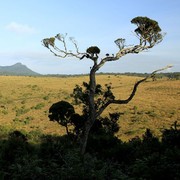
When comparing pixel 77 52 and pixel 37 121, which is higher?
pixel 77 52

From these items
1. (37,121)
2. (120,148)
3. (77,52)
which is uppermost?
(77,52)

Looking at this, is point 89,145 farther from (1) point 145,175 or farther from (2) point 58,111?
(1) point 145,175

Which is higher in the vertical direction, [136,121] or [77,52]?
[77,52]

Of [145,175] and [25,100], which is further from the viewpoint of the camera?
[25,100]

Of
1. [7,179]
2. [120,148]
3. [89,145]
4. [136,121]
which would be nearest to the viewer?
[7,179]

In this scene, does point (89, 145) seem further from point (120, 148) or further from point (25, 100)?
point (25, 100)

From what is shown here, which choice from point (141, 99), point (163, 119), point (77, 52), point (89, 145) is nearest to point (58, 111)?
point (89, 145)

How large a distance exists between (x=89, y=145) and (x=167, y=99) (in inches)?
2042

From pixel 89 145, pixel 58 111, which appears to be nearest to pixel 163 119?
pixel 58 111

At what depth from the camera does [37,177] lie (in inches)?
379

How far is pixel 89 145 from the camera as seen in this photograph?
1132 inches

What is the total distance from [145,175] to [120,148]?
12.8 metres

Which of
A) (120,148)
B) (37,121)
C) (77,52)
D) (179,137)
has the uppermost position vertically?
(77,52)

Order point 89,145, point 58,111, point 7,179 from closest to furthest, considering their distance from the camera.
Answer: point 7,179, point 89,145, point 58,111
